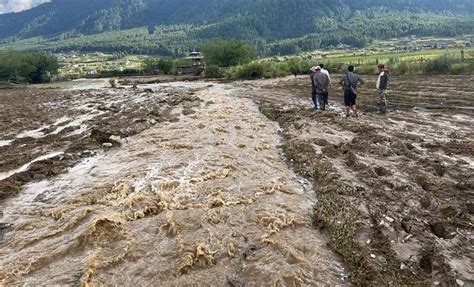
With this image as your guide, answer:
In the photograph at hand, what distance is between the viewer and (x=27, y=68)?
275 feet

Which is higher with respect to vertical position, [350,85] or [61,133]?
[350,85]

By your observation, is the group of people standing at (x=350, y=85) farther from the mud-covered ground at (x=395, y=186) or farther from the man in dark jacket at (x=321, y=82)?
the mud-covered ground at (x=395, y=186)

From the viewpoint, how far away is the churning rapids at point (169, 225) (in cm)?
725

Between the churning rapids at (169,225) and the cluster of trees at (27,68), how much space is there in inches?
3177

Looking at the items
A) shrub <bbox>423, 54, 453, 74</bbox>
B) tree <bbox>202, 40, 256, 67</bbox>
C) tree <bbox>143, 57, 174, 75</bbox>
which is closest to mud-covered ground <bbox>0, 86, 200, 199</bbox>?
shrub <bbox>423, 54, 453, 74</bbox>

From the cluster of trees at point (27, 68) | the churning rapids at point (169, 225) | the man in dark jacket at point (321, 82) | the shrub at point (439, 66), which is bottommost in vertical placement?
the shrub at point (439, 66)

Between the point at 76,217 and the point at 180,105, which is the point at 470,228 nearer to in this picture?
the point at 76,217

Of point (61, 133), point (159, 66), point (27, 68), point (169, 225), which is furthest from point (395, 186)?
point (27, 68)

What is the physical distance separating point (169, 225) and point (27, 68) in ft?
290

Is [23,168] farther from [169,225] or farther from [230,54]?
[230,54]

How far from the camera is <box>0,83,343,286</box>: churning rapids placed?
7.25m

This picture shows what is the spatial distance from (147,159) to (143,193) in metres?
3.69

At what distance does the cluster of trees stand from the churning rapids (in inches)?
3177

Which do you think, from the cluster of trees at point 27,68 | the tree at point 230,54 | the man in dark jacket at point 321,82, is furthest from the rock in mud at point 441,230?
the cluster of trees at point 27,68
